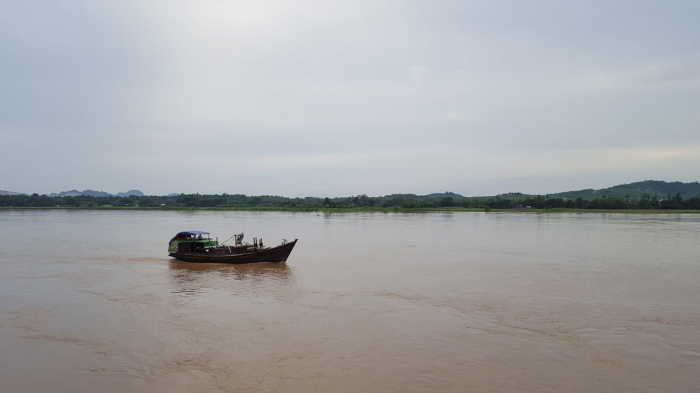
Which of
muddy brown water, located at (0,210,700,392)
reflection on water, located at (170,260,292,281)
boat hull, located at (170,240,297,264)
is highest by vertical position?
boat hull, located at (170,240,297,264)

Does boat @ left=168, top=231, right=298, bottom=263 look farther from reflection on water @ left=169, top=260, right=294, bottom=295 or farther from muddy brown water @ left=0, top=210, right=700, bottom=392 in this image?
muddy brown water @ left=0, top=210, right=700, bottom=392

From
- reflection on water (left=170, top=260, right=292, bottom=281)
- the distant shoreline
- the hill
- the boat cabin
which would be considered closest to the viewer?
reflection on water (left=170, top=260, right=292, bottom=281)

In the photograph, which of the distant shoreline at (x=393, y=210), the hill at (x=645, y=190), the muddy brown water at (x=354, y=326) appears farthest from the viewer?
the hill at (x=645, y=190)

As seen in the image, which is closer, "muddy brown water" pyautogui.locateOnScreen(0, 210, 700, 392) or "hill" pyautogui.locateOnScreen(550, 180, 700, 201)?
"muddy brown water" pyautogui.locateOnScreen(0, 210, 700, 392)

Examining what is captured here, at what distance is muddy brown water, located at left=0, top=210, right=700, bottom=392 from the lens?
762 cm

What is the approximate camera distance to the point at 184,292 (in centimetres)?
1460

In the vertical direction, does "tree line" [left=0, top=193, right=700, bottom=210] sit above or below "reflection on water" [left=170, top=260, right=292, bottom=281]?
above

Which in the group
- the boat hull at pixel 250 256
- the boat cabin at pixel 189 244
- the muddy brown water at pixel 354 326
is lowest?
the muddy brown water at pixel 354 326

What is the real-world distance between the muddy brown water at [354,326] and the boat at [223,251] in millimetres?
557

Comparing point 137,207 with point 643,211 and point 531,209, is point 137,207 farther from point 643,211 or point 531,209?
point 643,211

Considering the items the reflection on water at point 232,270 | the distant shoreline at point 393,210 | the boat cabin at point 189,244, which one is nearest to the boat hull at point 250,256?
the reflection on water at point 232,270

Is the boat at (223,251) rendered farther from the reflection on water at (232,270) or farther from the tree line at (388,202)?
the tree line at (388,202)

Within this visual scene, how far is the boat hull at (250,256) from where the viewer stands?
19906 millimetres

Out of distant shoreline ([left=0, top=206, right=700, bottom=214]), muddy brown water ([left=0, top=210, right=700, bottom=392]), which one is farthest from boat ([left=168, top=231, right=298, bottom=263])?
distant shoreline ([left=0, top=206, right=700, bottom=214])
